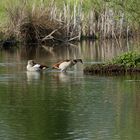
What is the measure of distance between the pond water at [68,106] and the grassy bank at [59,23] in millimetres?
24457

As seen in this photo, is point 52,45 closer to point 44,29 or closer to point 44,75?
point 44,29

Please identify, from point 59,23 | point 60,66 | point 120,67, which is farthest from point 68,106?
point 59,23

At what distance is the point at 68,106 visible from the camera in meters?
19.9

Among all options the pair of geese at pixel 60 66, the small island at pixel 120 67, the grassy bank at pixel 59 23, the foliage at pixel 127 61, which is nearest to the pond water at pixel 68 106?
the pair of geese at pixel 60 66

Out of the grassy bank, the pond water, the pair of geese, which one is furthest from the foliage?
the grassy bank

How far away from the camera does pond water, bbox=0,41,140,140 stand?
15969 millimetres

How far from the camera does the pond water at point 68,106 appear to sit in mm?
15969

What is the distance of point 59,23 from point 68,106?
126 feet

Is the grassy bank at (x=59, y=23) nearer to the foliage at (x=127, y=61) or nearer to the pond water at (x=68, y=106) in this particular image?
the foliage at (x=127, y=61)

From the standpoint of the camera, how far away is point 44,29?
56.7m

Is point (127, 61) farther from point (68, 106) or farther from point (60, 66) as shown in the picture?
point (68, 106)

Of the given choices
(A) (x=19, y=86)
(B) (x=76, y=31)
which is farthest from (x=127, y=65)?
(B) (x=76, y=31)

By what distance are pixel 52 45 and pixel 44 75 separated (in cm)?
2675

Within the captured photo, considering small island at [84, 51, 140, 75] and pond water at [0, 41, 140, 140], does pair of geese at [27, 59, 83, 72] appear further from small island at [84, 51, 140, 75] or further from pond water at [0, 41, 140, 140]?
small island at [84, 51, 140, 75]
